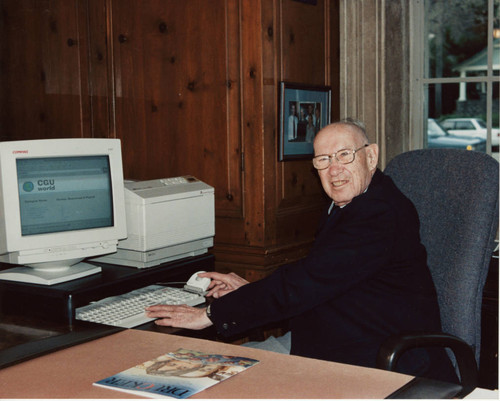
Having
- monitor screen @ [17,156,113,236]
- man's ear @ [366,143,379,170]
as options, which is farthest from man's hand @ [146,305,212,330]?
man's ear @ [366,143,379,170]

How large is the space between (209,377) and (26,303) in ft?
3.34

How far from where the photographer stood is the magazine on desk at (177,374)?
1.30 m

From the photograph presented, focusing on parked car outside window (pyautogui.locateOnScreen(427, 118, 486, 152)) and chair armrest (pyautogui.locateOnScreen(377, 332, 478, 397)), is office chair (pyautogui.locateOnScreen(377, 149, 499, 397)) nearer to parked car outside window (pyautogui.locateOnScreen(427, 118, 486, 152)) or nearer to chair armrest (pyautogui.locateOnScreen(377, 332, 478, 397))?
chair armrest (pyautogui.locateOnScreen(377, 332, 478, 397))

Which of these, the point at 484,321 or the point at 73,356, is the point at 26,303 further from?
the point at 484,321

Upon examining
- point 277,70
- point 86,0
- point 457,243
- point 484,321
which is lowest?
point 484,321

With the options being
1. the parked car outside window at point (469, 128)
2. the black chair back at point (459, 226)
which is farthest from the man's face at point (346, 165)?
the parked car outside window at point (469, 128)

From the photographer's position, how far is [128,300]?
88.8 inches

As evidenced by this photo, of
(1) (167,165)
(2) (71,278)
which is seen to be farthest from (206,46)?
(2) (71,278)

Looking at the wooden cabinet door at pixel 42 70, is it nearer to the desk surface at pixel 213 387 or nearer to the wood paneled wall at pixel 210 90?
the wood paneled wall at pixel 210 90

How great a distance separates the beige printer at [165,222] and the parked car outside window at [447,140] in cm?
122

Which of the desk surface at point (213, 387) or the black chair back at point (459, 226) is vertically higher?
the black chair back at point (459, 226)

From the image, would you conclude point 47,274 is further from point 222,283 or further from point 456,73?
point 456,73

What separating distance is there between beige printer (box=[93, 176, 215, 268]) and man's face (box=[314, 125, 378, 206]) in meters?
0.68

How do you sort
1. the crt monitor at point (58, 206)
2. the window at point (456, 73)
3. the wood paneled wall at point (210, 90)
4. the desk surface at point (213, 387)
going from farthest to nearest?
the window at point (456, 73) < the wood paneled wall at point (210, 90) < the crt monitor at point (58, 206) < the desk surface at point (213, 387)
